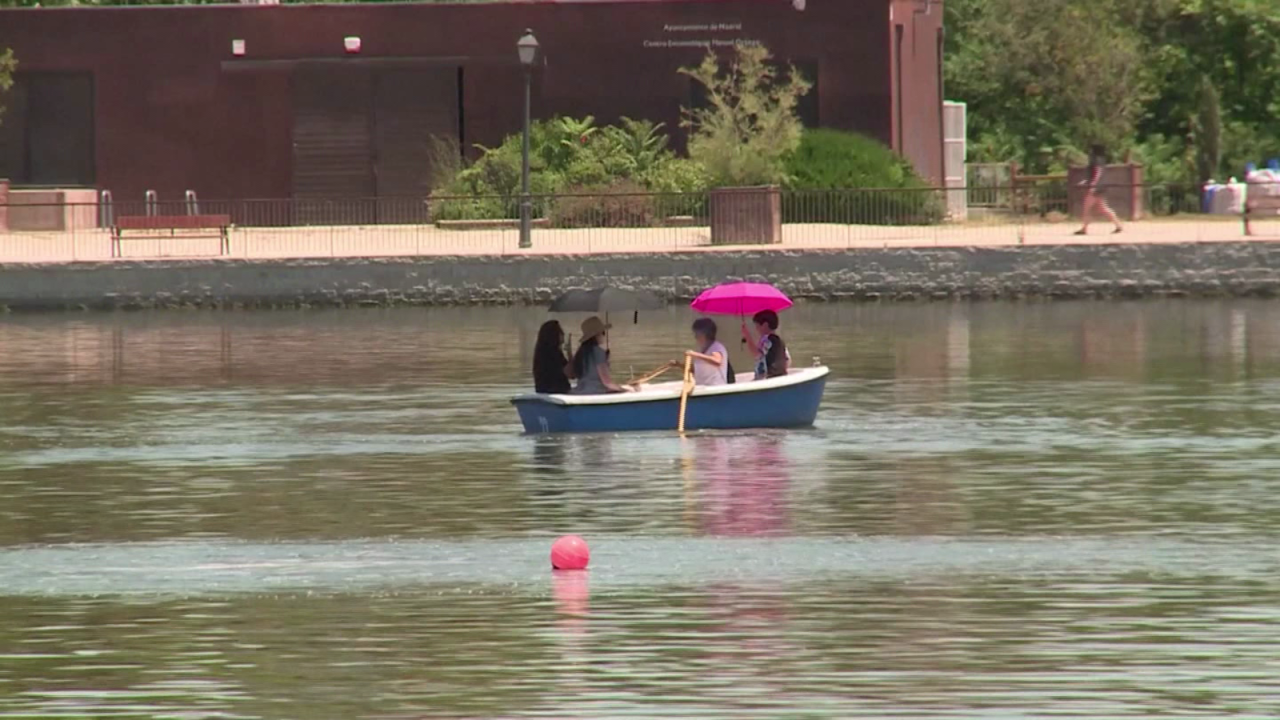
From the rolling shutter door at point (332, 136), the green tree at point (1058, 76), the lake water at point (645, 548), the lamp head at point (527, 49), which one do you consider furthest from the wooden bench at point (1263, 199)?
the rolling shutter door at point (332, 136)

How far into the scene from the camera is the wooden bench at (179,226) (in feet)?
173

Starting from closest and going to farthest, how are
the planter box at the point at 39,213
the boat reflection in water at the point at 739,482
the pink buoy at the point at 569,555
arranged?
the pink buoy at the point at 569,555, the boat reflection in water at the point at 739,482, the planter box at the point at 39,213

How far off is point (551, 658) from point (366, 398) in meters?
18.5

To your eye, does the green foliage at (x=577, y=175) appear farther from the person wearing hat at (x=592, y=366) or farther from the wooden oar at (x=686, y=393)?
the wooden oar at (x=686, y=393)

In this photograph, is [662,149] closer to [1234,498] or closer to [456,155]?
[456,155]

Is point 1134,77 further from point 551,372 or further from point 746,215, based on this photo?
point 551,372

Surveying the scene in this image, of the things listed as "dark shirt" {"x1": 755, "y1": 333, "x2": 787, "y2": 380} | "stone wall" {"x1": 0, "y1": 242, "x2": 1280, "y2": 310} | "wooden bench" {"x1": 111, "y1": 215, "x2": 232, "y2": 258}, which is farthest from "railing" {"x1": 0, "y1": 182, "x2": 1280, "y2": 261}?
"dark shirt" {"x1": 755, "y1": 333, "x2": 787, "y2": 380}

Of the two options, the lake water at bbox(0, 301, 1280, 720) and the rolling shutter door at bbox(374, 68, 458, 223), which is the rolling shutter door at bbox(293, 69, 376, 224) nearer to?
the rolling shutter door at bbox(374, 68, 458, 223)

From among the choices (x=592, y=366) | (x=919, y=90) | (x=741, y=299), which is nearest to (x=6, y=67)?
(x=919, y=90)

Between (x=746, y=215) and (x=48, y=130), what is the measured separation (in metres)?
18.6

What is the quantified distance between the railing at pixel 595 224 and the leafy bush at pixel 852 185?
40 millimetres

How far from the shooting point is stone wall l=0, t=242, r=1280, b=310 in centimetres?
5006

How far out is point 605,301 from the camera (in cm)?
3031

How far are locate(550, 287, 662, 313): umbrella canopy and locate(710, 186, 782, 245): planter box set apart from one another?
2076cm
